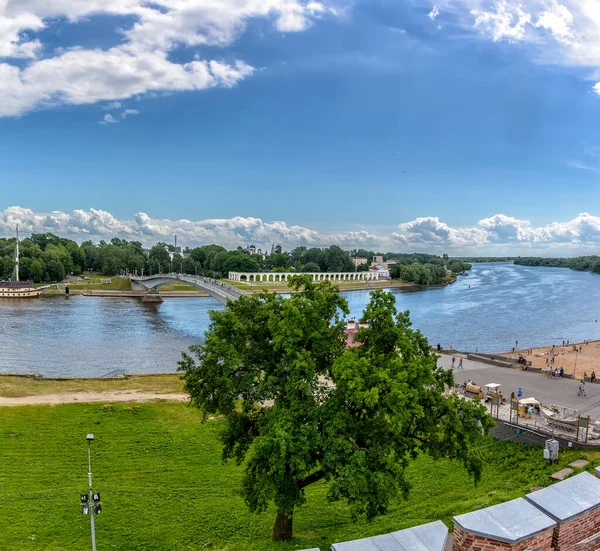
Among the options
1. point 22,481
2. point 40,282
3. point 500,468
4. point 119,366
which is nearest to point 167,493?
point 22,481

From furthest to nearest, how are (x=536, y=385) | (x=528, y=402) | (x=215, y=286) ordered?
(x=215, y=286) < (x=536, y=385) < (x=528, y=402)

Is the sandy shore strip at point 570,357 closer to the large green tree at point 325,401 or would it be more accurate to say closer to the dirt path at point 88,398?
the dirt path at point 88,398

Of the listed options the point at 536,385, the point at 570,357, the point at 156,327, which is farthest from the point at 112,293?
the point at 536,385

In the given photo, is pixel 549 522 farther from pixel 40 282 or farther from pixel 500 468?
pixel 40 282

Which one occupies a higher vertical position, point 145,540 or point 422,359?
point 422,359

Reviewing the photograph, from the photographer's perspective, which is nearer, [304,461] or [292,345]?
[304,461]

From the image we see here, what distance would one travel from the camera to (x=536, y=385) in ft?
91.4

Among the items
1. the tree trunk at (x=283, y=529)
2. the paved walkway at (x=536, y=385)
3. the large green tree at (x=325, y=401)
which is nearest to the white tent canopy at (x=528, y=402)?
the paved walkway at (x=536, y=385)

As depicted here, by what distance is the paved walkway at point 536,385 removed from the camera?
77.4 feet

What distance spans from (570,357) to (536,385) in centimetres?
2273

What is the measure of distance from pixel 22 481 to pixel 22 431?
5.87 metres

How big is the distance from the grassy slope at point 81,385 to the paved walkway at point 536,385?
19143 mm

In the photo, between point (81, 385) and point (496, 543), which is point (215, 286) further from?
point (496, 543)

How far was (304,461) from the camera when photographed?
10070 mm
